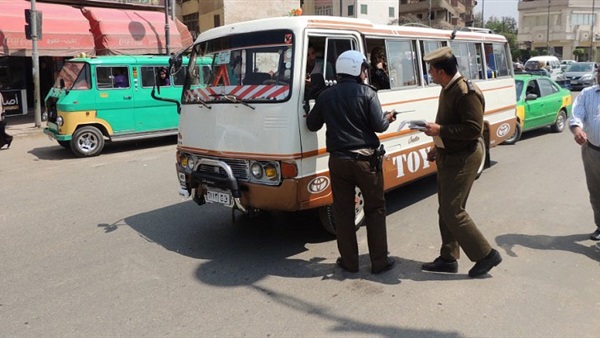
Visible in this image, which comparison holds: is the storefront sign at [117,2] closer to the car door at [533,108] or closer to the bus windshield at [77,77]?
the bus windshield at [77,77]

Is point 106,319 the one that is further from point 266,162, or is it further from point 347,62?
point 347,62

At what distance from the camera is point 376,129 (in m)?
4.38

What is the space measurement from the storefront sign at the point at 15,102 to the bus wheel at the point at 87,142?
767 cm

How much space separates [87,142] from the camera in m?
11.5

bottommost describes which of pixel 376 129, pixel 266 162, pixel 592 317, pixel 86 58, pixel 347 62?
pixel 592 317

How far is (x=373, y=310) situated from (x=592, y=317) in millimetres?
1586

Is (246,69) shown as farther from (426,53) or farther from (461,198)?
(426,53)

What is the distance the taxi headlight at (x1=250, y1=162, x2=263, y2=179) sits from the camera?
190 inches

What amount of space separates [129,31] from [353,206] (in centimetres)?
1654

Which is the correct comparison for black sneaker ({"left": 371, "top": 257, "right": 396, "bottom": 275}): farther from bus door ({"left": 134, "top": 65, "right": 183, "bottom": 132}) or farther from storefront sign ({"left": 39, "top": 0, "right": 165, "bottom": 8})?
storefront sign ({"left": 39, "top": 0, "right": 165, "bottom": 8})

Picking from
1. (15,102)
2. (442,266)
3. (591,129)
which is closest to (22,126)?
(15,102)

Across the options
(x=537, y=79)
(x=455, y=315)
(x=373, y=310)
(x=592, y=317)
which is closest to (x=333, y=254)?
(x=373, y=310)

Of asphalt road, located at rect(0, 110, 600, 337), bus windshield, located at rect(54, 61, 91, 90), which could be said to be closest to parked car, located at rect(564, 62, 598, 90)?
asphalt road, located at rect(0, 110, 600, 337)

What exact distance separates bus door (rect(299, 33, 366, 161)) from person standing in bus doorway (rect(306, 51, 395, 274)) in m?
0.21
